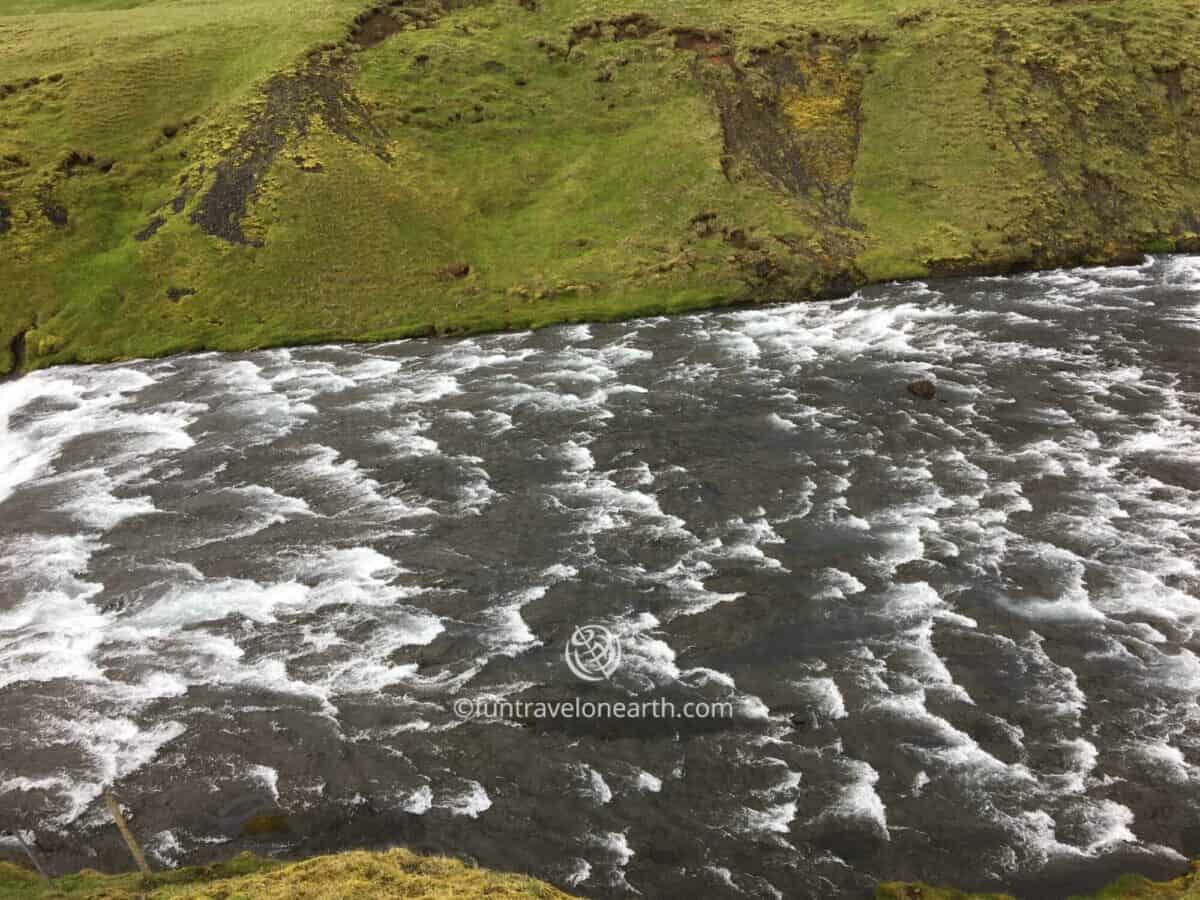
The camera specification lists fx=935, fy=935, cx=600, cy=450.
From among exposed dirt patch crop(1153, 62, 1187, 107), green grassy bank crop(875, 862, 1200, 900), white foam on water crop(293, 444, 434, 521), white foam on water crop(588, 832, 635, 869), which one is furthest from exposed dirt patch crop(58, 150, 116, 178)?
exposed dirt patch crop(1153, 62, 1187, 107)

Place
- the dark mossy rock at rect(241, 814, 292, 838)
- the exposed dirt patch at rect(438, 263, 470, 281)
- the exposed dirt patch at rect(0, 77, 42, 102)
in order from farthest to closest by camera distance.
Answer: the exposed dirt patch at rect(0, 77, 42, 102), the exposed dirt patch at rect(438, 263, 470, 281), the dark mossy rock at rect(241, 814, 292, 838)

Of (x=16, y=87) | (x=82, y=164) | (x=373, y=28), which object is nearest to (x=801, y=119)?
(x=373, y=28)

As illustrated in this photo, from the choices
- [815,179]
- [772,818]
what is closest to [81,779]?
[772,818]

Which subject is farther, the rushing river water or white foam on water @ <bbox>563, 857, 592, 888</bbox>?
the rushing river water

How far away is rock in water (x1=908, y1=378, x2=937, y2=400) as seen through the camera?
52312mm

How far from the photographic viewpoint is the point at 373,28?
91.6 m

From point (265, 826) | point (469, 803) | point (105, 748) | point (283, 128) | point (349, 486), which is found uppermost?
point (283, 128)

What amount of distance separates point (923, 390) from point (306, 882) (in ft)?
134

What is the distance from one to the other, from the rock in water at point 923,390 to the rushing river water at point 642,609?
0.68 meters

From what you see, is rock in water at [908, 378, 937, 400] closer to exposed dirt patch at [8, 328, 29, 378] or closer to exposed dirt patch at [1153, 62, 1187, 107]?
exposed dirt patch at [1153, 62, 1187, 107]

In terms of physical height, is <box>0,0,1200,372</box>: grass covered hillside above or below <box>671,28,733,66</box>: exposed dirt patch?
below

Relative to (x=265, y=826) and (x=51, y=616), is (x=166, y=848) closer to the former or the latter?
(x=265, y=826)

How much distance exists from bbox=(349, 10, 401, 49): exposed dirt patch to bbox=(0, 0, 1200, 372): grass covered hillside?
481mm

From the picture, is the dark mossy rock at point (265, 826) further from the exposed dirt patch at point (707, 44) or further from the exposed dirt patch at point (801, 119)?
the exposed dirt patch at point (707, 44)
